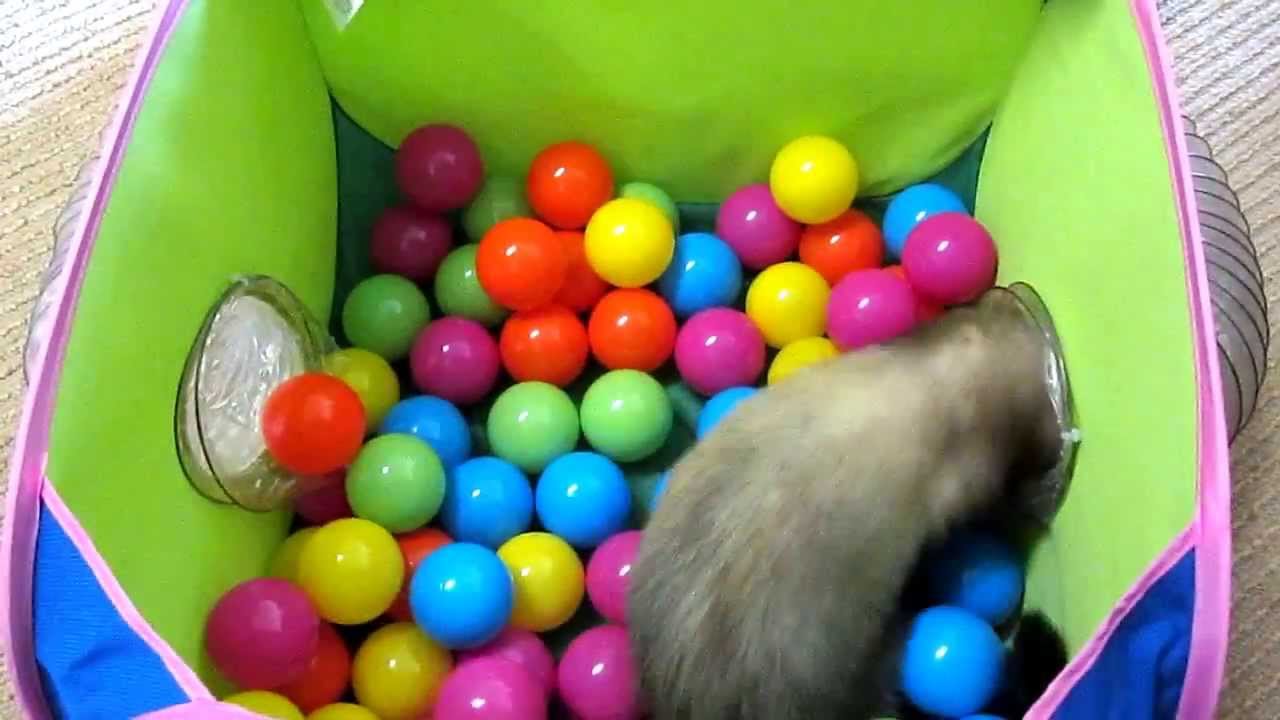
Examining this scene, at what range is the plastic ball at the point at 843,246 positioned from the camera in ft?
A: 3.99

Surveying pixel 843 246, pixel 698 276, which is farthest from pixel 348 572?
pixel 843 246

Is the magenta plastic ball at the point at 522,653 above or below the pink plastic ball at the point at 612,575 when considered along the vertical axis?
below

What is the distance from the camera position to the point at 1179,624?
73 cm

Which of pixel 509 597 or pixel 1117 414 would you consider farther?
pixel 509 597

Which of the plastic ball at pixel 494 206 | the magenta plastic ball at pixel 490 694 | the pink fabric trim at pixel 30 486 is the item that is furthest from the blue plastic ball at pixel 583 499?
the pink fabric trim at pixel 30 486

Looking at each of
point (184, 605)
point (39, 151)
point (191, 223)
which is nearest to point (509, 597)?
point (184, 605)

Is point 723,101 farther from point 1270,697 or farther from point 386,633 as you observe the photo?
point 1270,697

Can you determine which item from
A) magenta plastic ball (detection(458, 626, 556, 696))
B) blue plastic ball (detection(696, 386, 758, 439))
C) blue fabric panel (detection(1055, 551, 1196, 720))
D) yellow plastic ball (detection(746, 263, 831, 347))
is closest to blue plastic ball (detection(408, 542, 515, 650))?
magenta plastic ball (detection(458, 626, 556, 696))

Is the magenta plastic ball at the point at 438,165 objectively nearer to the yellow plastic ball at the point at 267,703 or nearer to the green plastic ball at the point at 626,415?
the green plastic ball at the point at 626,415

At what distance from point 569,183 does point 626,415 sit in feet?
0.72

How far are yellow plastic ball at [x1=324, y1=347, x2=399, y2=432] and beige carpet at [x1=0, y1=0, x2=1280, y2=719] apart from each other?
361mm

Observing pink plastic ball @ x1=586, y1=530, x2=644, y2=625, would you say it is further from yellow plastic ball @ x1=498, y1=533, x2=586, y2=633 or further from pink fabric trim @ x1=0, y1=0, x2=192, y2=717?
pink fabric trim @ x1=0, y1=0, x2=192, y2=717

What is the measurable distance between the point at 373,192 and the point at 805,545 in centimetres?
58

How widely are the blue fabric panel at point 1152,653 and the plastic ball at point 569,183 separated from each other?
24.7 inches
